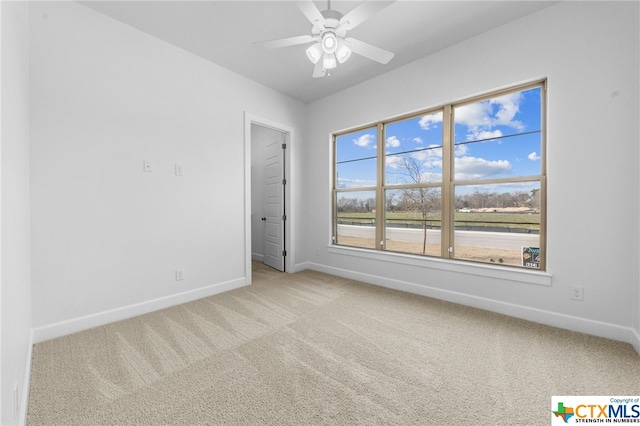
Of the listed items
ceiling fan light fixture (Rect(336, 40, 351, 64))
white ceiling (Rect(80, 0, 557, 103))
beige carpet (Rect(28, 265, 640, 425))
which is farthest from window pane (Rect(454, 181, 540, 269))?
ceiling fan light fixture (Rect(336, 40, 351, 64))

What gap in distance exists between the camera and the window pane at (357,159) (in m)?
3.89

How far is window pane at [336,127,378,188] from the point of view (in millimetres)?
3891

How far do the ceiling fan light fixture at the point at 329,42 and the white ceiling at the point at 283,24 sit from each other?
51 cm

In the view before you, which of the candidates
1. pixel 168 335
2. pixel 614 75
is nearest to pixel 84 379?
pixel 168 335

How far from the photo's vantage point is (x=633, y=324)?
2.04 metres

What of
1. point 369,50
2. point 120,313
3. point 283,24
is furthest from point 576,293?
point 120,313

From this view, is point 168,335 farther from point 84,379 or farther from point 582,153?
point 582,153

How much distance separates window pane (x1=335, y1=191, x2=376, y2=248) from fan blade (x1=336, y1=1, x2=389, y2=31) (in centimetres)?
238

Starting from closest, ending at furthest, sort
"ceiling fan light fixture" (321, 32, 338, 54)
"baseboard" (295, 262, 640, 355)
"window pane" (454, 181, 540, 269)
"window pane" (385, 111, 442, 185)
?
1. "ceiling fan light fixture" (321, 32, 338, 54)
2. "baseboard" (295, 262, 640, 355)
3. "window pane" (454, 181, 540, 269)
4. "window pane" (385, 111, 442, 185)

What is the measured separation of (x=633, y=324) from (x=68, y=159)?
15.8 feet

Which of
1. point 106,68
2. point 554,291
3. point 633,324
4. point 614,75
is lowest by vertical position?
point 633,324

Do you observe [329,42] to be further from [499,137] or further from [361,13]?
[499,137]

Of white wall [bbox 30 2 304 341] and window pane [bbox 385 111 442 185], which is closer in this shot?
white wall [bbox 30 2 304 341]

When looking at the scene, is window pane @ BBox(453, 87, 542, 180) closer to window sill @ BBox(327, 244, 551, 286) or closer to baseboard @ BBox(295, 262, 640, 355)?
window sill @ BBox(327, 244, 551, 286)
